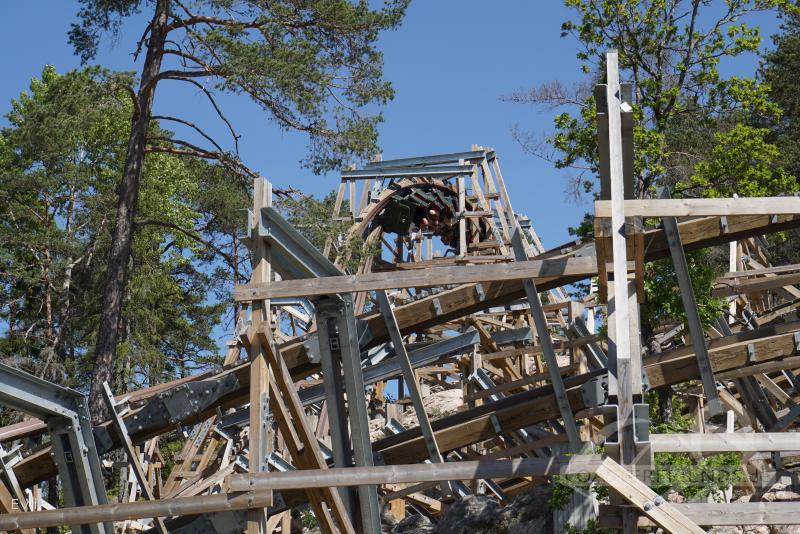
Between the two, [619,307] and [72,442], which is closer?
[619,307]

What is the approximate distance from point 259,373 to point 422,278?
1345 millimetres

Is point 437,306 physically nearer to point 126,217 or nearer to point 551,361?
point 551,361

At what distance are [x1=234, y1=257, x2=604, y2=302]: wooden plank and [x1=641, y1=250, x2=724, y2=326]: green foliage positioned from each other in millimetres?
3439

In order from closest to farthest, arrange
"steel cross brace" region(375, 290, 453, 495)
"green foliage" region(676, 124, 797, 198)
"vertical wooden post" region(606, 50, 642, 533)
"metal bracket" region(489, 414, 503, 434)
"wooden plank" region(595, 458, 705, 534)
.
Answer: "wooden plank" region(595, 458, 705, 534)
"vertical wooden post" region(606, 50, 642, 533)
"steel cross brace" region(375, 290, 453, 495)
"metal bracket" region(489, 414, 503, 434)
"green foliage" region(676, 124, 797, 198)

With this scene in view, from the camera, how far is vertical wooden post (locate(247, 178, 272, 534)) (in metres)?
A: 7.85

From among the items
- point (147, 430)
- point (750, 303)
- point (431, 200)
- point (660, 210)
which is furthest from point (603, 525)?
point (431, 200)

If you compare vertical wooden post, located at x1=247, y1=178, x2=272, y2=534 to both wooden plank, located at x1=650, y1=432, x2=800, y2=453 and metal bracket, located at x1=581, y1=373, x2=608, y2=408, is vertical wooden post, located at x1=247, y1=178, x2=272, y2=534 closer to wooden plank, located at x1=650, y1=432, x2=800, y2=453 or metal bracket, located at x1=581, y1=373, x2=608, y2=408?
metal bracket, located at x1=581, y1=373, x2=608, y2=408

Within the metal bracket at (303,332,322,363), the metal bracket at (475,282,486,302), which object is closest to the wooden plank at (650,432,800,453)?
the metal bracket at (475,282,486,302)

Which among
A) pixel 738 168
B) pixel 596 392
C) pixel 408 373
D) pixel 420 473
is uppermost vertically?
pixel 738 168

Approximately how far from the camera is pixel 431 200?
24.3 meters

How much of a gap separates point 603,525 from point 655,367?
7.17 feet

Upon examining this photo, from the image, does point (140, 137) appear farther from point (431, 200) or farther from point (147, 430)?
point (147, 430)

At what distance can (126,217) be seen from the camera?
1811 centimetres

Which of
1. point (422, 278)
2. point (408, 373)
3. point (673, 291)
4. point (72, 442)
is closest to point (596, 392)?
point (422, 278)
